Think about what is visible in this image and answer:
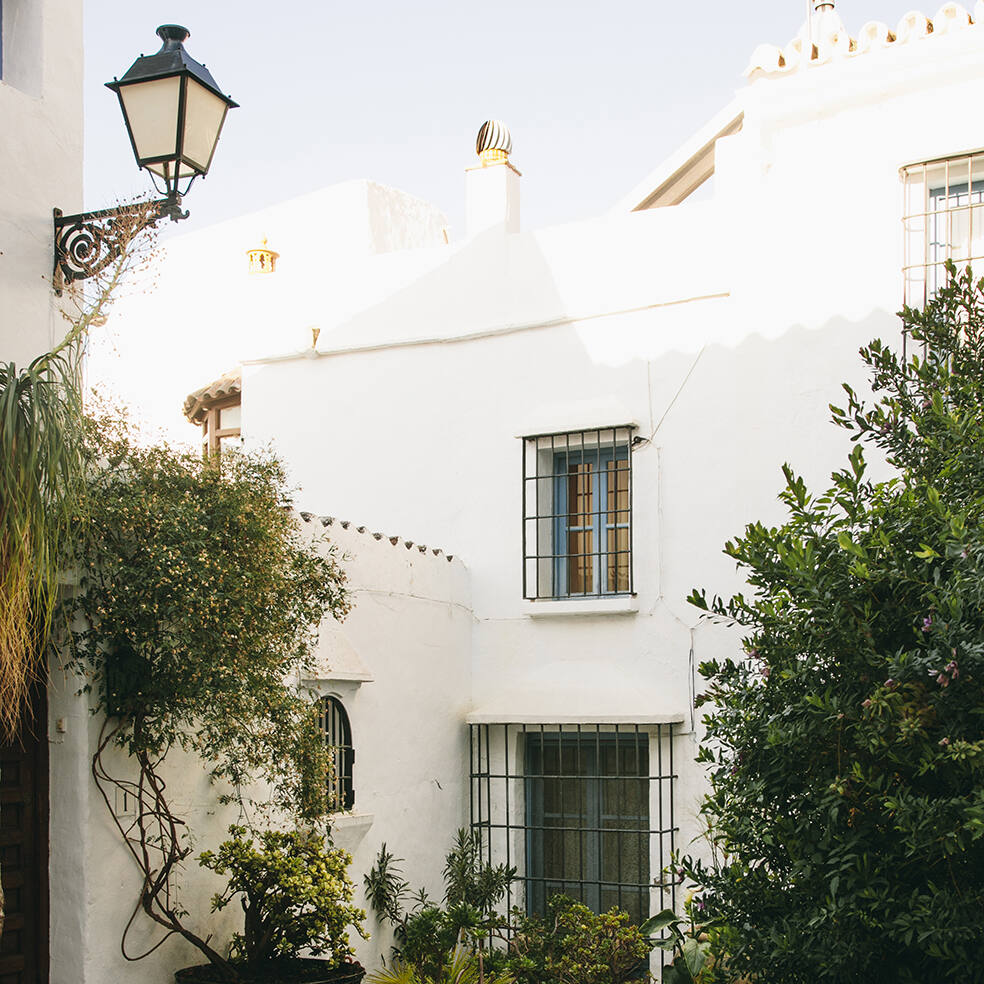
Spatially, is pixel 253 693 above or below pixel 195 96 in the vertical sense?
below

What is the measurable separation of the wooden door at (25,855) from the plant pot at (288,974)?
2.60 feet

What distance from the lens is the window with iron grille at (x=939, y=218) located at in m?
9.73

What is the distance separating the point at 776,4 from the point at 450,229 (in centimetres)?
529

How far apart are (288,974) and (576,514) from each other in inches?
193

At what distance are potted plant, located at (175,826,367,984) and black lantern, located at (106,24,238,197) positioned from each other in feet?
11.9

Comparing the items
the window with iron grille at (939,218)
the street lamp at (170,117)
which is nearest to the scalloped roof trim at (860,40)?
the window with iron grille at (939,218)

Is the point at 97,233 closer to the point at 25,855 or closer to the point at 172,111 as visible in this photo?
the point at 172,111

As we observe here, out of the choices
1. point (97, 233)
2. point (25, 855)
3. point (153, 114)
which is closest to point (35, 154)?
point (97, 233)

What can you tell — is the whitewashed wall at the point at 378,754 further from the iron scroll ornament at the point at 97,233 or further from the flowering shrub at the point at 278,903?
the iron scroll ornament at the point at 97,233

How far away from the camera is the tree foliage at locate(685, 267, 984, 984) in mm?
4363

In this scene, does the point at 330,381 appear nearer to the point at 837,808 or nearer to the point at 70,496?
the point at 70,496

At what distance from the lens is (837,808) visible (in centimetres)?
454

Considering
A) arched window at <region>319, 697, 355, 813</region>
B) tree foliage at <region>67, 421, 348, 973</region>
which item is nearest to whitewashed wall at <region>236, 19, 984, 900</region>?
arched window at <region>319, 697, 355, 813</region>

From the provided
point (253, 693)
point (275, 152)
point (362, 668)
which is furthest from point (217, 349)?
point (253, 693)
